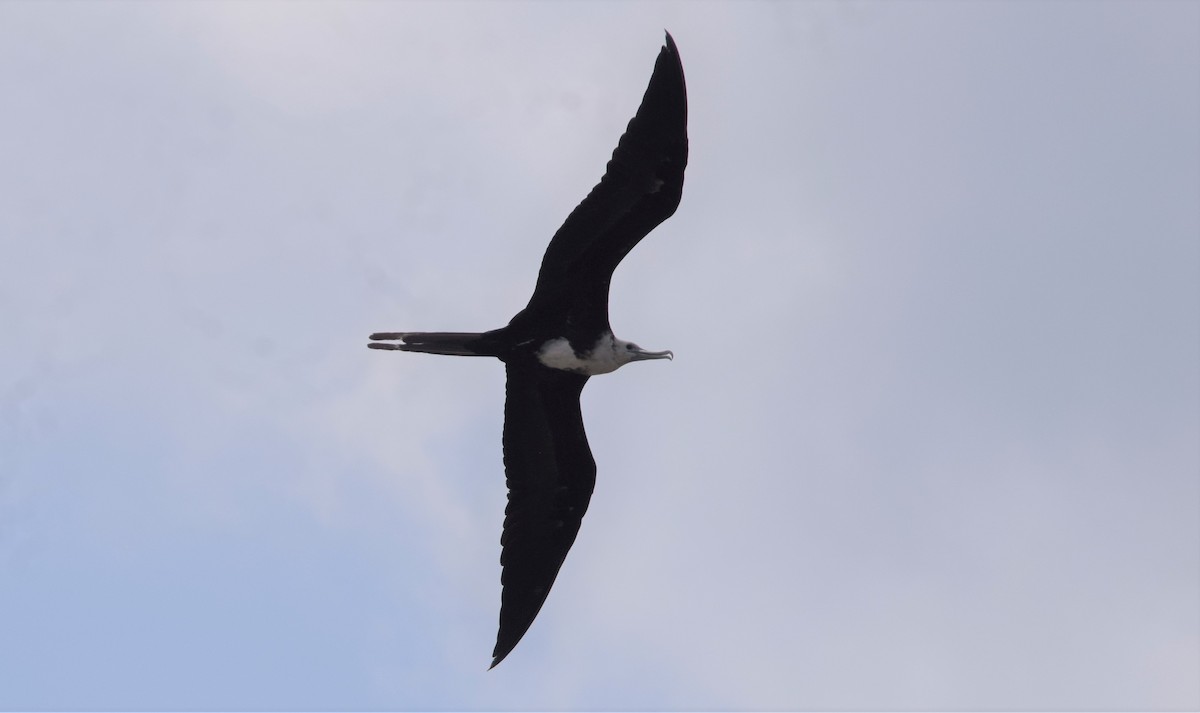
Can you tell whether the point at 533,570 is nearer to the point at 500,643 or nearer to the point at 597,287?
the point at 500,643

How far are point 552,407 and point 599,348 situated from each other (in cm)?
96

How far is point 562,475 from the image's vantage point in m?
17.9

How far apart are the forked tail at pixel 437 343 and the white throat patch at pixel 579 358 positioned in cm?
61

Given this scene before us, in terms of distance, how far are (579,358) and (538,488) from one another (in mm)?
1585

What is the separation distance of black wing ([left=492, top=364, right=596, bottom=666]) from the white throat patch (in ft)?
0.95

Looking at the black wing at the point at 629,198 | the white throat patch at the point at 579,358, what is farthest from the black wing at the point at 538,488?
the black wing at the point at 629,198

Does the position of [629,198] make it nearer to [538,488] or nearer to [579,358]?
[579,358]

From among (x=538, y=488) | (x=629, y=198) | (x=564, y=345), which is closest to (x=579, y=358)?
(x=564, y=345)

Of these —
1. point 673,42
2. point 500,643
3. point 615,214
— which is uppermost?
Answer: point 673,42

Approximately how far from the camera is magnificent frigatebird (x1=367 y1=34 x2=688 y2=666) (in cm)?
1593

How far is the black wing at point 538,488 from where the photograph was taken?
17.7 metres

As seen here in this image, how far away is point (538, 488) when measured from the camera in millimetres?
17906

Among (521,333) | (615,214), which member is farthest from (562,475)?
(615,214)

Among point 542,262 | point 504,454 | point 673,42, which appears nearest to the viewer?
point 673,42
